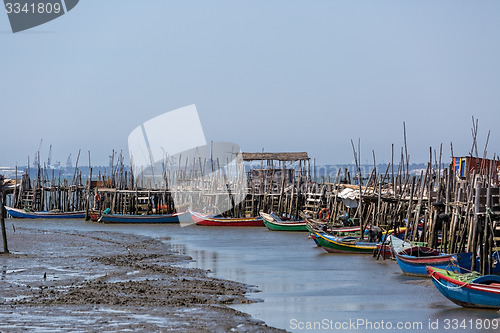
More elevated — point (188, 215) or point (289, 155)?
point (289, 155)

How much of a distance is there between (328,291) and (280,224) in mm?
24488

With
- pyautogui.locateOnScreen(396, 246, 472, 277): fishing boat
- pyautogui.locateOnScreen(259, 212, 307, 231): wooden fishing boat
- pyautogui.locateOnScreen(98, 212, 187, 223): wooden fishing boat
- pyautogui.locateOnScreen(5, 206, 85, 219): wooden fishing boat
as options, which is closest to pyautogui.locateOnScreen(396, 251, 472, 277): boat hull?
pyautogui.locateOnScreen(396, 246, 472, 277): fishing boat

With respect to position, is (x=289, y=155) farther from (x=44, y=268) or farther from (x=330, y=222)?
(x=44, y=268)

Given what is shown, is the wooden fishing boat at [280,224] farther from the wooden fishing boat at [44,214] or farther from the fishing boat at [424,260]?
the fishing boat at [424,260]

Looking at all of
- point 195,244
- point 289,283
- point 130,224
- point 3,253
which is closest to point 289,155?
point 130,224

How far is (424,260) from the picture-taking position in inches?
950

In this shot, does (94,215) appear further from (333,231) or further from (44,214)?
(333,231)

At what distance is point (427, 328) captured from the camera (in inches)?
683

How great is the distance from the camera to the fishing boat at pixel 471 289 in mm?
18281

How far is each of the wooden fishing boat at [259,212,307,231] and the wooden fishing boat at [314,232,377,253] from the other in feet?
40.0

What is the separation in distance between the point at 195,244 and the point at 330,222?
8.57 metres

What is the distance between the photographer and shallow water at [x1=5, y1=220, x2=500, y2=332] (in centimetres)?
1791

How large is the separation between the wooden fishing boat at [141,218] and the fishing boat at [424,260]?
31759mm

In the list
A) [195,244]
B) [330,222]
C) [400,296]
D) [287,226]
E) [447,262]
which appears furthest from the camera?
[287,226]
